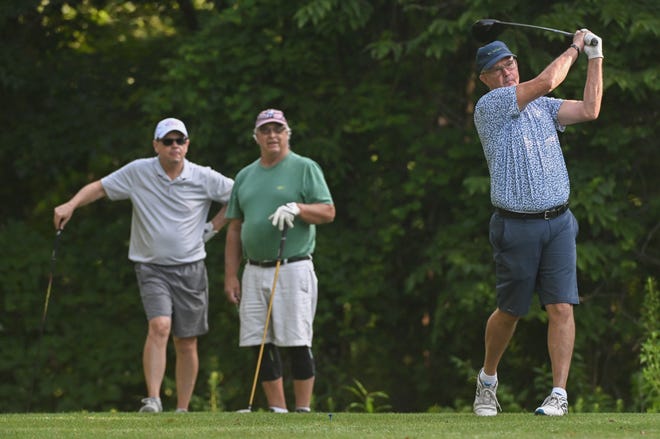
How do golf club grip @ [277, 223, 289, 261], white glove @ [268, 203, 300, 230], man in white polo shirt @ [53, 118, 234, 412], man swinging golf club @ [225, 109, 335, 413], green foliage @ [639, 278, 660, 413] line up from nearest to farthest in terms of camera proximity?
white glove @ [268, 203, 300, 230], golf club grip @ [277, 223, 289, 261], man swinging golf club @ [225, 109, 335, 413], man in white polo shirt @ [53, 118, 234, 412], green foliage @ [639, 278, 660, 413]

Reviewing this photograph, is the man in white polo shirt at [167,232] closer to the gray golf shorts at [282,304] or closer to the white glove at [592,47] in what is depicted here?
the gray golf shorts at [282,304]

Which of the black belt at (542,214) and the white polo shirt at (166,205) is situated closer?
the black belt at (542,214)

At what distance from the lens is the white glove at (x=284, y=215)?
8.69 m

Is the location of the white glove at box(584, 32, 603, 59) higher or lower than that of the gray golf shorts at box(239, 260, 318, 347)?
higher

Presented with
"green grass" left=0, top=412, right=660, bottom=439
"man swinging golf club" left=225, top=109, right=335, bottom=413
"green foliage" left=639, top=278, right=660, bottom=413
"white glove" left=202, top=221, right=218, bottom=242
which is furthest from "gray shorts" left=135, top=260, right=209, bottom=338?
"green foliage" left=639, top=278, right=660, bottom=413

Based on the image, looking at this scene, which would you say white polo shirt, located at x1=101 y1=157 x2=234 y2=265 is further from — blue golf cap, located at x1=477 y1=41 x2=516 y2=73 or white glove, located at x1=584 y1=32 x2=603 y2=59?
white glove, located at x1=584 y1=32 x2=603 y2=59

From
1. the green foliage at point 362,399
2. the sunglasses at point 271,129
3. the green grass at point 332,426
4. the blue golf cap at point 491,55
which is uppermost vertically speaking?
the blue golf cap at point 491,55

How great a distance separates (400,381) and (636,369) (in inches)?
87.6

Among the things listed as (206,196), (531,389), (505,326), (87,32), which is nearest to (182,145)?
(206,196)

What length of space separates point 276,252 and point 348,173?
393 cm

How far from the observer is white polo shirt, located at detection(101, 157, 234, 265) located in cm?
919

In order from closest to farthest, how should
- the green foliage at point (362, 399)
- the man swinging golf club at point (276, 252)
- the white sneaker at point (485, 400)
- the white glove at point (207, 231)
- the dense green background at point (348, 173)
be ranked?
the white sneaker at point (485, 400) < the man swinging golf club at point (276, 252) < the white glove at point (207, 231) < the dense green background at point (348, 173) < the green foliage at point (362, 399)

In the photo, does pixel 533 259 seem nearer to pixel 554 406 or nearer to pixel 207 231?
pixel 554 406

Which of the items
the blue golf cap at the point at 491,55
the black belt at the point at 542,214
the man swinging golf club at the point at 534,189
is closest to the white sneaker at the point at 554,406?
the man swinging golf club at the point at 534,189
